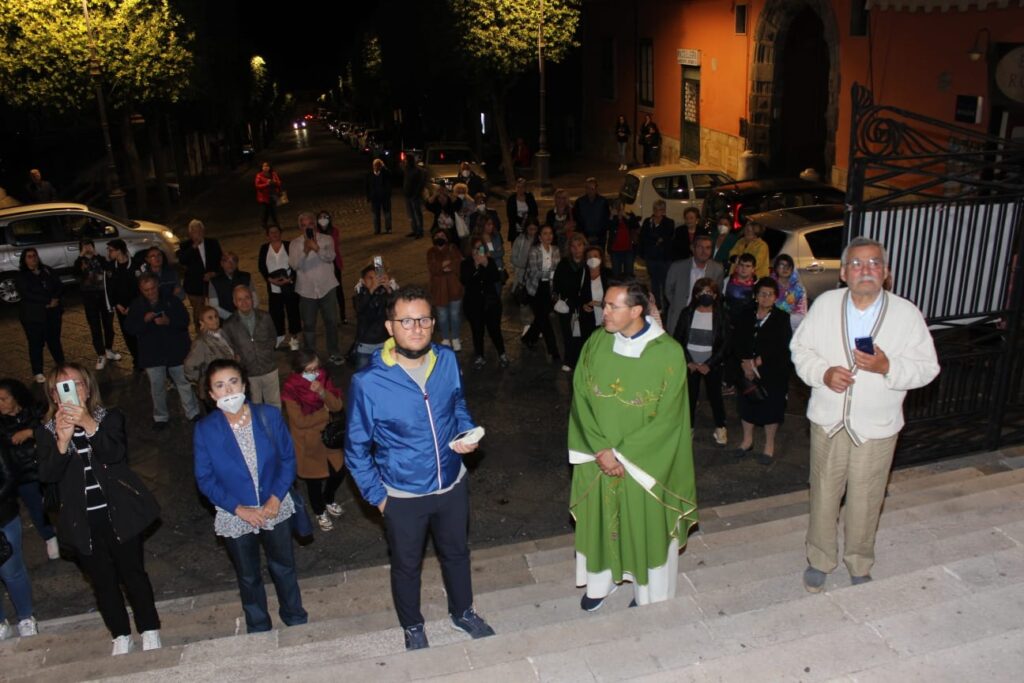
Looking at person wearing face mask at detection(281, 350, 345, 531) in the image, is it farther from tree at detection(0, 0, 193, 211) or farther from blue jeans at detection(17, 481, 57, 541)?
tree at detection(0, 0, 193, 211)

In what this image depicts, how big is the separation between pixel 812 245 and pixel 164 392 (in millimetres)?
7755

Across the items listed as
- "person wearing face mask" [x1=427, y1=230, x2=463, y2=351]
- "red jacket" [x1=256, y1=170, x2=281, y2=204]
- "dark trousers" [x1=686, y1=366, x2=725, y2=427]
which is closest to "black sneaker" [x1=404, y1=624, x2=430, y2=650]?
"dark trousers" [x1=686, y1=366, x2=725, y2=427]

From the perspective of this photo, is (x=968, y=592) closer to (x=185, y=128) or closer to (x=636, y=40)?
(x=636, y=40)

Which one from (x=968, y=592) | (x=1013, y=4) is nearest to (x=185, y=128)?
(x=1013, y=4)

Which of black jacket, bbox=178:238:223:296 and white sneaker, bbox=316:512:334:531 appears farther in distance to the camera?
black jacket, bbox=178:238:223:296

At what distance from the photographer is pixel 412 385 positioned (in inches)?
178

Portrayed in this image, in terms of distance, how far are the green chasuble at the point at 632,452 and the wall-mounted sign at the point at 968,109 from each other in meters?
13.4

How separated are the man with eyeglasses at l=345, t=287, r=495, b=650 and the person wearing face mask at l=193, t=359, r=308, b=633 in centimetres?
76

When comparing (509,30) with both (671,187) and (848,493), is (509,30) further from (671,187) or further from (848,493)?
(848,493)

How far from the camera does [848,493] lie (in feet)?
15.9

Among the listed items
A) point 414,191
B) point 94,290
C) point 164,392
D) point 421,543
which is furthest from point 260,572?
point 414,191

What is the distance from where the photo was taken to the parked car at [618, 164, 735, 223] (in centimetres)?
1670

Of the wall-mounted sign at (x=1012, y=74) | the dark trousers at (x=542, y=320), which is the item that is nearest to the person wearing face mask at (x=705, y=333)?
the dark trousers at (x=542, y=320)

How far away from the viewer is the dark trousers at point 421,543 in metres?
4.62
